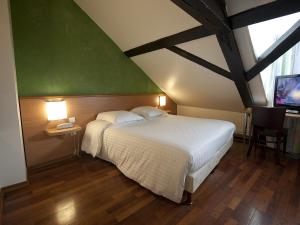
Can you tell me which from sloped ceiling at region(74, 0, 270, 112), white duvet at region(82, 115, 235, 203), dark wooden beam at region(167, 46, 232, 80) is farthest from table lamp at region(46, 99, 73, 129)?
dark wooden beam at region(167, 46, 232, 80)

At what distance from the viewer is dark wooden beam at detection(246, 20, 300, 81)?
6.92 feet

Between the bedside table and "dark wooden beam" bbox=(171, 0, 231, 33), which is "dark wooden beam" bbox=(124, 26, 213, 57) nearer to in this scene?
"dark wooden beam" bbox=(171, 0, 231, 33)

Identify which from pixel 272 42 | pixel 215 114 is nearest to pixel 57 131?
pixel 272 42

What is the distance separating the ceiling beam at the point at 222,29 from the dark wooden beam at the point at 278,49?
0.62 ft

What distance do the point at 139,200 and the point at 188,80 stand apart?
8.43 feet

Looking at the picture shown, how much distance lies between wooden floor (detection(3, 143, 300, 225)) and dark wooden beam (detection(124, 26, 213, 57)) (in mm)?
1954

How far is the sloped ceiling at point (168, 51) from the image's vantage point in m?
2.29

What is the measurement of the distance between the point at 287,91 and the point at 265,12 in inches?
73.7

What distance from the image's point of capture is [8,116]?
1.91 meters

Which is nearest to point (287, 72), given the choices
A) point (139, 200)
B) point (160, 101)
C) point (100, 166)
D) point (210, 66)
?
point (210, 66)

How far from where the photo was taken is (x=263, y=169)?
2562 millimetres

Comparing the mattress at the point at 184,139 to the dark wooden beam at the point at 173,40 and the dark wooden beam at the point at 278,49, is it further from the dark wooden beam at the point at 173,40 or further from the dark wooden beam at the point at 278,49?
the dark wooden beam at the point at 173,40

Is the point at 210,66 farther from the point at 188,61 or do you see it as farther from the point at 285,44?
the point at 285,44

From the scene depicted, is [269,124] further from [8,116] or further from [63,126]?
[8,116]
